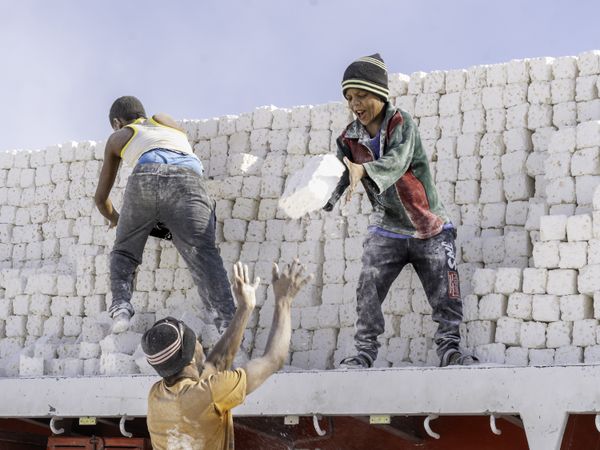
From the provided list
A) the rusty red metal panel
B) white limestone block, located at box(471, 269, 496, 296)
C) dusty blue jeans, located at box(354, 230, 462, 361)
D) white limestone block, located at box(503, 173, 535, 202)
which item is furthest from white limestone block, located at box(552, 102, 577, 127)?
the rusty red metal panel

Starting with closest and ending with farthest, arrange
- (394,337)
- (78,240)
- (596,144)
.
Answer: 1. (596,144)
2. (394,337)
3. (78,240)

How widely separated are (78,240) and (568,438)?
4.55 m

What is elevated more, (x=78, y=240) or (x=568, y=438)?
(x=78, y=240)

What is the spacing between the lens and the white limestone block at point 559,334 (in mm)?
6777

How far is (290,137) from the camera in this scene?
28.8ft

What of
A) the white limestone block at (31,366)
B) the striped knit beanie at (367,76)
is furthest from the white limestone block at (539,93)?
the white limestone block at (31,366)

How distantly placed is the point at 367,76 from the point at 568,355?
→ 193 centimetres

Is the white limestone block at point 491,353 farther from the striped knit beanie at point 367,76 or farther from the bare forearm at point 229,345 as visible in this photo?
the bare forearm at point 229,345

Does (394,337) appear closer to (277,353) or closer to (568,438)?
(568,438)

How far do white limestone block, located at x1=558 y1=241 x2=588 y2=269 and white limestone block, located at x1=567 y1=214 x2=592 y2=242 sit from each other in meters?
0.03

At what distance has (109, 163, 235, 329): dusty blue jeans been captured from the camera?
7887 millimetres

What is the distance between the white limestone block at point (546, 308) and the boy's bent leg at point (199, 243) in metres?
1.98

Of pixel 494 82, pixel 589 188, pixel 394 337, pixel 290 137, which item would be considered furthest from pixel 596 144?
Result: pixel 290 137

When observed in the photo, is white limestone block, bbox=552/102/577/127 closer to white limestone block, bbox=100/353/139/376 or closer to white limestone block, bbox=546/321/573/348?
white limestone block, bbox=546/321/573/348
